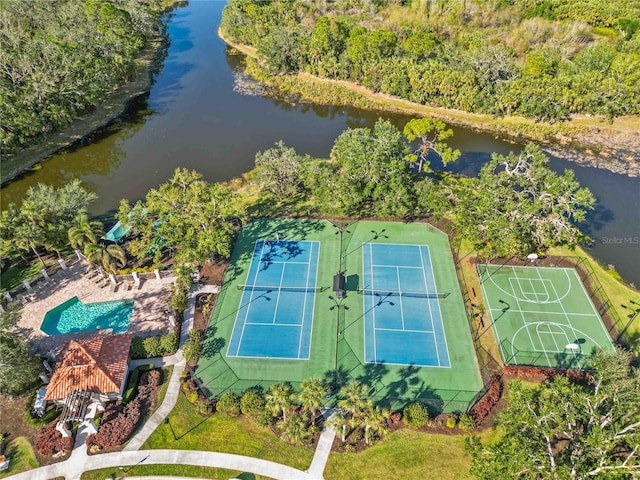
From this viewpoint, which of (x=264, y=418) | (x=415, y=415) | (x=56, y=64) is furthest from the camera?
(x=56, y=64)

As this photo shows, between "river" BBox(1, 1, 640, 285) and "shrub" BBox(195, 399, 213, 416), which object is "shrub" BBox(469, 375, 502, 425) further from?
"river" BBox(1, 1, 640, 285)

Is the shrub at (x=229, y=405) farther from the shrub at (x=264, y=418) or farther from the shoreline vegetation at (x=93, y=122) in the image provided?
the shoreline vegetation at (x=93, y=122)

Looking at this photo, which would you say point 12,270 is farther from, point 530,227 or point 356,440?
point 530,227

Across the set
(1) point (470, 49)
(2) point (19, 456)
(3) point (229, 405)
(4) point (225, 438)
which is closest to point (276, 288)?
(3) point (229, 405)

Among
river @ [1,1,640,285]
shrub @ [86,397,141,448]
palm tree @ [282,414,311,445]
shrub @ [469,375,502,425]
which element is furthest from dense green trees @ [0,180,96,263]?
shrub @ [469,375,502,425]

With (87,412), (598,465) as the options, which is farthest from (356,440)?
(87,412)

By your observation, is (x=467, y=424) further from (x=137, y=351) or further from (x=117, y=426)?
(x=137, y=351)

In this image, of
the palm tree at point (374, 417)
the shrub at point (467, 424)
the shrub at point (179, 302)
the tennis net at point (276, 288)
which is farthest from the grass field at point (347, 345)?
the palm tree at point (374, 417)
